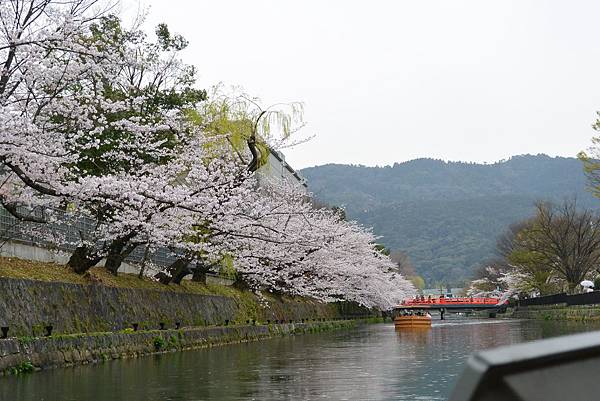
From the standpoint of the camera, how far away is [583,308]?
4391 centimetres

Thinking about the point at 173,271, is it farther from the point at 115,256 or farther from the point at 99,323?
the point at 99,323

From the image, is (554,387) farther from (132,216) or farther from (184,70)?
(184,70)

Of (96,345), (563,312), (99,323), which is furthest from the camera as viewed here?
(563,312)

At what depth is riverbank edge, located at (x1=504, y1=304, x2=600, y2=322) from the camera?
41562 millimetres

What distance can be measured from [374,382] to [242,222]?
10.7 m

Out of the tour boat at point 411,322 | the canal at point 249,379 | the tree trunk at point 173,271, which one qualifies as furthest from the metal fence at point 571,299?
the canal at point 249,379

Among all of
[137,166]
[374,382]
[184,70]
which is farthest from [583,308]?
[374,382]

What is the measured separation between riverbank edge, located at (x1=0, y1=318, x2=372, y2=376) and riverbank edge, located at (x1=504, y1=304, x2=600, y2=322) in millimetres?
22717

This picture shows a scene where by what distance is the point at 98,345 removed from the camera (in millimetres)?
16141

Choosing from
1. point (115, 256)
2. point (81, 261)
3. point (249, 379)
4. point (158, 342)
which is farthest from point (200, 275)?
point (249, 379)

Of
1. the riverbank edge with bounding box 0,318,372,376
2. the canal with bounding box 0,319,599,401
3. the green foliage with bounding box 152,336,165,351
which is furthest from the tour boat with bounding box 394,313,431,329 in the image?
the canal with bounding box 0,319,599,401

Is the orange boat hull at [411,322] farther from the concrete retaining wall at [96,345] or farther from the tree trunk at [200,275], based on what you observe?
the concrete retaining wall at [96,345]

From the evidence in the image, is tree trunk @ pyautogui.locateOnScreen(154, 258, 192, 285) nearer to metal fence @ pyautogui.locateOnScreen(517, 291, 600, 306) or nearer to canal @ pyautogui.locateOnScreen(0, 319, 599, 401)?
canal @ pyautogui.locateOnScreen(0, 319, 599, 401)

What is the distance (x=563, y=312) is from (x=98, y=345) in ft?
131
